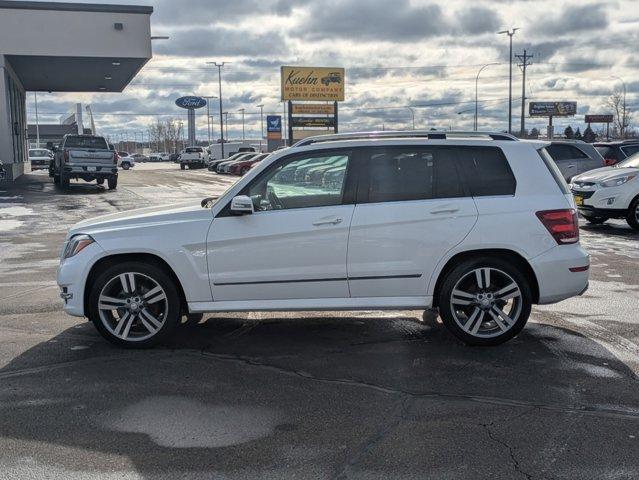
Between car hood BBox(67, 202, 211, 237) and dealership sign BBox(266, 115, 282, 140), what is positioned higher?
dealership sign BBox(266, 115, 282, 140)

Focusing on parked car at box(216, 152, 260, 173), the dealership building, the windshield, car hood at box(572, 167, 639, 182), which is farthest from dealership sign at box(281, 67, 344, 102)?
car hood at box(572, 167, 639, 182)

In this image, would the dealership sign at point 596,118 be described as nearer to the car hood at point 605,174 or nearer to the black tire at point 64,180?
the black tire at point 64,180

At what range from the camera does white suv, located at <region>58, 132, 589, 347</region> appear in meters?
5.62

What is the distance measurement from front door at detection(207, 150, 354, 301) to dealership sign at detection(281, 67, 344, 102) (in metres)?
54.7

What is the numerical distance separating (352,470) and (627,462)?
151cm

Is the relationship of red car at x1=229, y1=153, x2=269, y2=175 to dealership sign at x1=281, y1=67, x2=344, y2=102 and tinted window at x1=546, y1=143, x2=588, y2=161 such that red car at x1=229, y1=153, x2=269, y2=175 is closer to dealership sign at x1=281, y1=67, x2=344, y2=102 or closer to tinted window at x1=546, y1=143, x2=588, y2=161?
dealership sign at x1=281, y1=67, x2=344, y2=102

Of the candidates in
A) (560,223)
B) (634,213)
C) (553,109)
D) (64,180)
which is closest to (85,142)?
(64,180)

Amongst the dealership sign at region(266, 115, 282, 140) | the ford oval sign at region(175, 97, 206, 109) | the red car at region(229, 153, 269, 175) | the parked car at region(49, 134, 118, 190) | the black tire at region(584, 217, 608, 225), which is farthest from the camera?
the ford oval sign at region(175, 97, 206, 109)

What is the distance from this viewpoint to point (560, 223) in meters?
5.68

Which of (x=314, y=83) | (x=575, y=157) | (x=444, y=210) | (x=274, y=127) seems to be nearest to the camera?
(x=444, y=210)

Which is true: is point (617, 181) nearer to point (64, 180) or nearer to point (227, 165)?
point (64, 180)

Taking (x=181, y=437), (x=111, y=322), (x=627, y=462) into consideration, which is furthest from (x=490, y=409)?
(x=111, y=322)

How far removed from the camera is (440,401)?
457 centimetres

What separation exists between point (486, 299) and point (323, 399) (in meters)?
1.87
